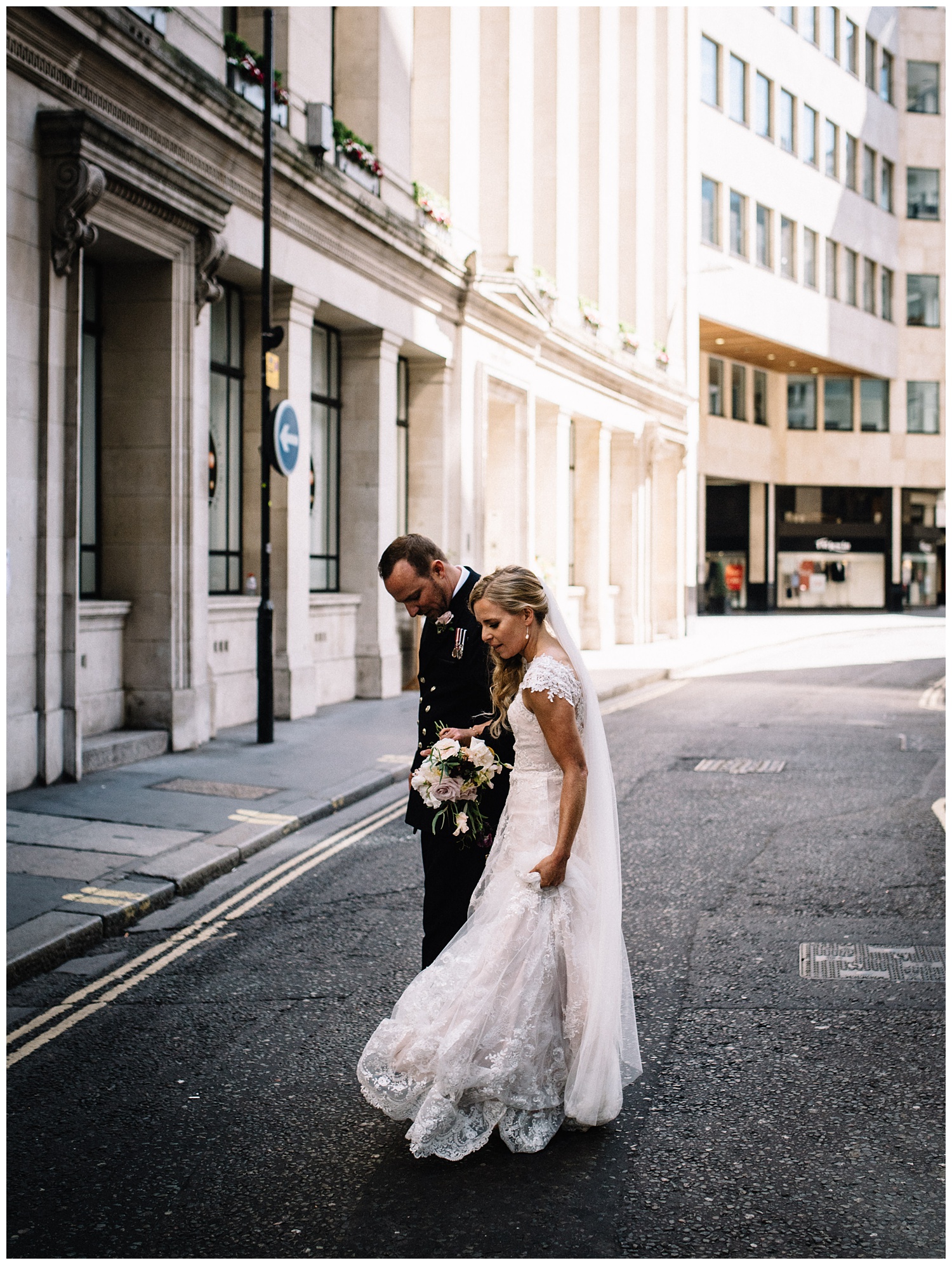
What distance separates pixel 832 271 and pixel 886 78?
1061cm

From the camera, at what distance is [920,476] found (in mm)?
54562

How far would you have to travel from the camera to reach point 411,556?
16.1 ft

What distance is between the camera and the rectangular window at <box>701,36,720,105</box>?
132ft

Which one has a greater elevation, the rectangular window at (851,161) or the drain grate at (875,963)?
the rectangular window at (851,161)

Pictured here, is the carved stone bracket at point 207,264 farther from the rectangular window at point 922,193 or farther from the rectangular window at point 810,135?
the rectangular window at point 922,193

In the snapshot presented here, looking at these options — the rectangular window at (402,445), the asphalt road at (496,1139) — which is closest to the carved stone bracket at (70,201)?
the asphalt road at (496,1139)

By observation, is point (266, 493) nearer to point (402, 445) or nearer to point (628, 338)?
point (402, 445)

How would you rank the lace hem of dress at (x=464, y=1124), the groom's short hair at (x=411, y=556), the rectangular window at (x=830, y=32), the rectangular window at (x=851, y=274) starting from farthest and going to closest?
the rectangular window at (x=851, y=274) < the rectangular window at (x=830, y=32) < the groom's short hair at (x=411, y=556) < the lace hem of dress at (x=464, y=1124)

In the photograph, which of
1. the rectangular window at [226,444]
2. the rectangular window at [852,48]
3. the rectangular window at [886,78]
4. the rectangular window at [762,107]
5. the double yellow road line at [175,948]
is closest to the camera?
the double yellow road line at [175,948]

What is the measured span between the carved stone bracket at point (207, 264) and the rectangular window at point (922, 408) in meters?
46.5

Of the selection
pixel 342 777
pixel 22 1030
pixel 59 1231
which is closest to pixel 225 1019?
pixel 22 1030

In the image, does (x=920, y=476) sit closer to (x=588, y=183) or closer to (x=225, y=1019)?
(x=588, y=183)

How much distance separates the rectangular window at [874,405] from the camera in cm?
5372

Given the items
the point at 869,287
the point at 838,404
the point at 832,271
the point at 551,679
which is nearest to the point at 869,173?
the point at 869,287
